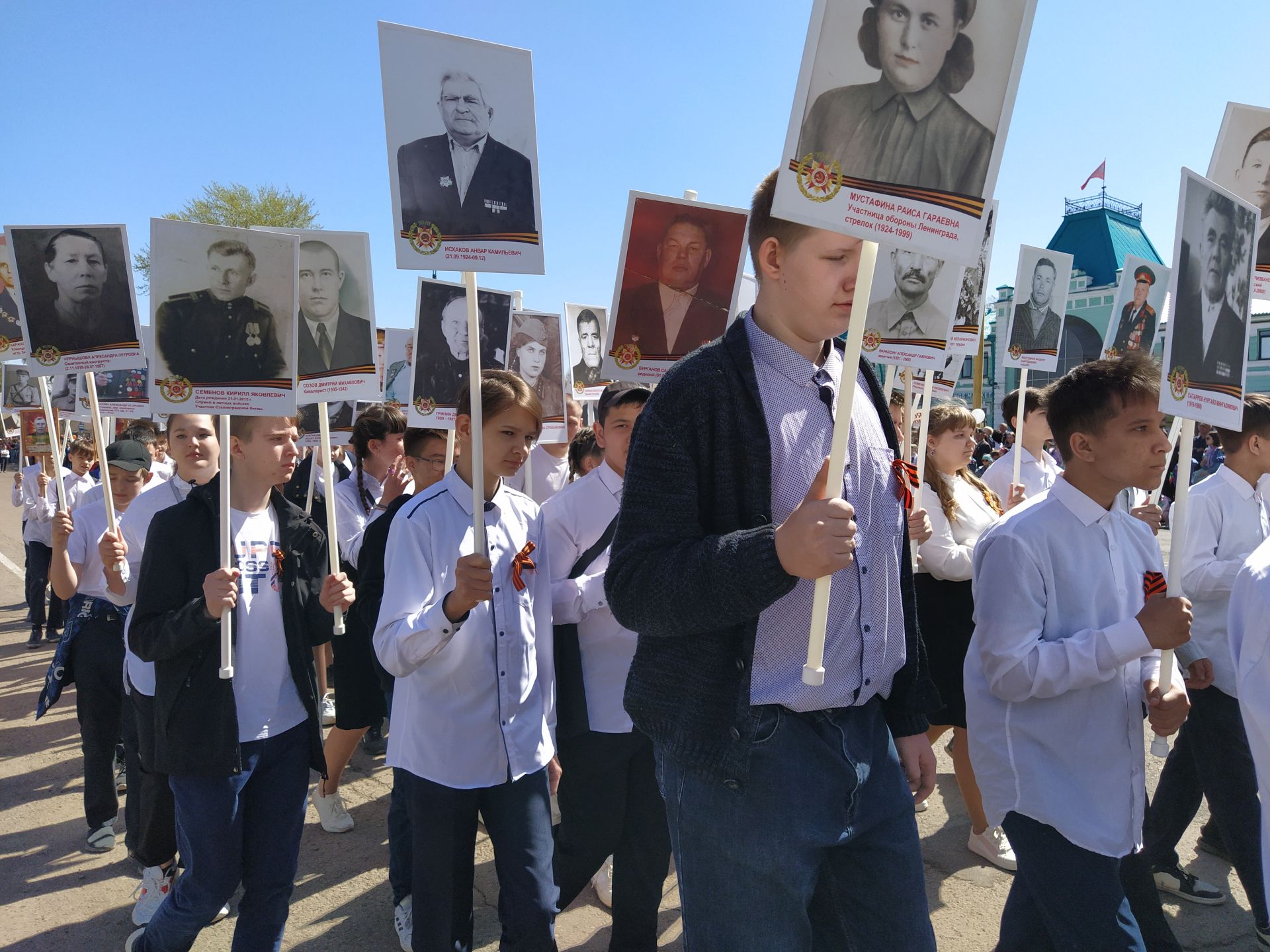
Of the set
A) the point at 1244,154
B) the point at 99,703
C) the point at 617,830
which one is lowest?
the point at 99,703

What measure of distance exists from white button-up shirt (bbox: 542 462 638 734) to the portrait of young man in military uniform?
1183 mm

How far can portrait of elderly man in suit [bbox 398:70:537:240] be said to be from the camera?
2.92 metres

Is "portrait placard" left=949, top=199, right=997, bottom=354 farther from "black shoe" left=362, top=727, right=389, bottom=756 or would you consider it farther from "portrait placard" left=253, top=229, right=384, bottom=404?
"black shoe" left=362, top=727, right=389, bottom=756

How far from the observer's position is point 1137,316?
18.2 ft

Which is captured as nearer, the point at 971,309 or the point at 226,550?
the point at 226,550

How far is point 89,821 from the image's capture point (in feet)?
15.3

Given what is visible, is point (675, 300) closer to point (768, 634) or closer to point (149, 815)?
point (768, 634)

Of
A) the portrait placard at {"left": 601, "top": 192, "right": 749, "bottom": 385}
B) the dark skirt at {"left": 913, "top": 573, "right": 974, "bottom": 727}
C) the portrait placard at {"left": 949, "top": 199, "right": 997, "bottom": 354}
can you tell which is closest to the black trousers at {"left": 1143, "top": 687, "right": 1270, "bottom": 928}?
the dark skirt at {"left": 913, "top": 573, "right": 974, "bottom": 727}

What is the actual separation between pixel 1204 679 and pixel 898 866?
5.61 ft

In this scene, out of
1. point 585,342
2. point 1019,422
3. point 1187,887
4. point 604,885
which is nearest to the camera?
point 1187,887

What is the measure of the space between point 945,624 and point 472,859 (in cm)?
286

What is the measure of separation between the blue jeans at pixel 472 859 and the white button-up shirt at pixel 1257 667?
1.84 metres

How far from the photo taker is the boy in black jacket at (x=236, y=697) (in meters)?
2.87

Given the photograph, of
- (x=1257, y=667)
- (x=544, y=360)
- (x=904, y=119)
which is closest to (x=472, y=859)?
(x=1257, y=667)
